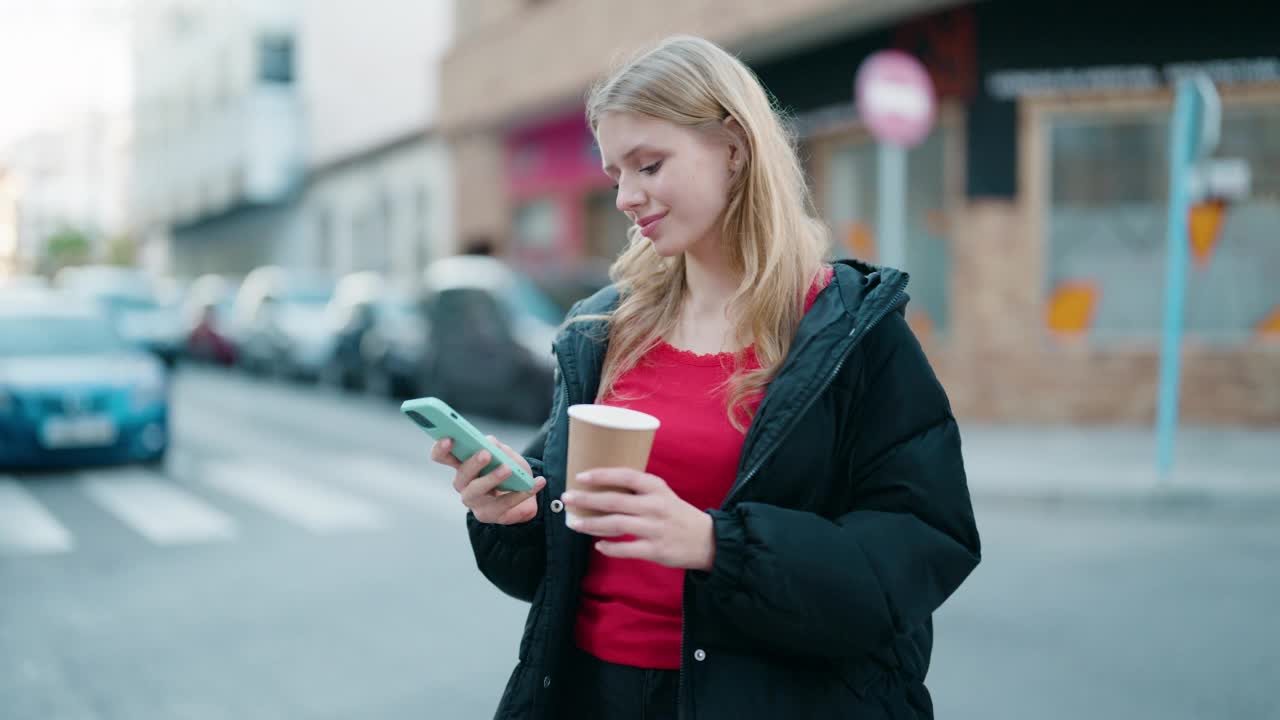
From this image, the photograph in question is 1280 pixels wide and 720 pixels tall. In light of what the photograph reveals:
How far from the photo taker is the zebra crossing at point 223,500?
8.16 metres

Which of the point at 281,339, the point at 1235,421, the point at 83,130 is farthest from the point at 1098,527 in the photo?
the point at 83,130

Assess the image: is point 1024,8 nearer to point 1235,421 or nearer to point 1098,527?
point 1235,421

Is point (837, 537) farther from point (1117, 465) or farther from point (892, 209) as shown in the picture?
point (1117, 465)

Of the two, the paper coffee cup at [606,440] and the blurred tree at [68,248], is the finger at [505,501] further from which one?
the blurred tree at [68,248]

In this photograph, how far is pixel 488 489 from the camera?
1.91 m

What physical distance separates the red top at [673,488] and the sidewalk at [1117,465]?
7.32 meters

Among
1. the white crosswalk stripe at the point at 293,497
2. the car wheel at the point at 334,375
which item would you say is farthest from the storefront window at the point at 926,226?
the car wheel at the point at 334,375

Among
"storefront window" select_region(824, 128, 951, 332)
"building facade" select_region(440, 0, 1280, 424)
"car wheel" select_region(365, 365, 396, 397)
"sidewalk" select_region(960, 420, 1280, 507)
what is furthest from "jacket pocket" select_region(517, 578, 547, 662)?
"car wheel" select_region(365, 365, 396, 397)

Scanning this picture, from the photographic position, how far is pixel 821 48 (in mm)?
15555

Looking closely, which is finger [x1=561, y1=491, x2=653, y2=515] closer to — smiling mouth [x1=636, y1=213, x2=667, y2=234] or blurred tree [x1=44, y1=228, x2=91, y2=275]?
smiling mouth [x1=636, y1=213, x2=667, y2=234]

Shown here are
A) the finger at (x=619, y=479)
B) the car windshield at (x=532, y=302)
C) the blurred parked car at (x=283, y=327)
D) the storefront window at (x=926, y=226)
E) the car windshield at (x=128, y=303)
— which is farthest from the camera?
the car windshield at (x=128, y=303)

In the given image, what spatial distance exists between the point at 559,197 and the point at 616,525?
21.2 m

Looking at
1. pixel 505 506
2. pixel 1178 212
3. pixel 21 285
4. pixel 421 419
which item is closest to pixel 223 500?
pixel 1178 212

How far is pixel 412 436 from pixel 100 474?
3554 mm
